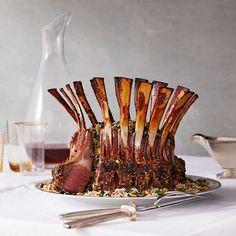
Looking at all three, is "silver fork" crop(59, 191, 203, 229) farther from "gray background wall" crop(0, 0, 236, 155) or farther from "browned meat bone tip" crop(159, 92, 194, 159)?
"gray background wall" crop(0, 0, 236, 155)

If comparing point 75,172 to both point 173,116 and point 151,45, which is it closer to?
point 173,116

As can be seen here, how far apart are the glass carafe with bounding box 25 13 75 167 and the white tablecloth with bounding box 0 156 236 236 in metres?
0.33

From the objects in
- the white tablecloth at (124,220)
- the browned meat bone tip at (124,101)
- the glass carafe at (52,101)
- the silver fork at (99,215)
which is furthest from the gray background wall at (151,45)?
the silver fork at (99,215)

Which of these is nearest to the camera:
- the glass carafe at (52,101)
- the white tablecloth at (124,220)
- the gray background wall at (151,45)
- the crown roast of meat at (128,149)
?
the white tablecloth at (124,220)

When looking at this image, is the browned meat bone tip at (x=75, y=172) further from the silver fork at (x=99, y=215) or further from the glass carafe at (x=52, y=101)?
the glass carafe at (x=52, y=101)

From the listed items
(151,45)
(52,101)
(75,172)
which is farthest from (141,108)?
(151,45)

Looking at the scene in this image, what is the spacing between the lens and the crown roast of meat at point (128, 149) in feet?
3.65

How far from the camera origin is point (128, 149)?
113cm

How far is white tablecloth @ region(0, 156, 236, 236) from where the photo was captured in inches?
35.8

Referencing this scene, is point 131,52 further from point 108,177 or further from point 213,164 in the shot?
point 108,177

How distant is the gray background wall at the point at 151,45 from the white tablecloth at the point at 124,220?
1.17 metres

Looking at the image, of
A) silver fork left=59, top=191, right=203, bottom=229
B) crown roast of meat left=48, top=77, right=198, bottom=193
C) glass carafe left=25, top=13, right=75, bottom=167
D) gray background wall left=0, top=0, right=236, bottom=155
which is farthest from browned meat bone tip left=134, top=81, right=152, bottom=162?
gray background wall left=0, top=0, right=236, bottom=155

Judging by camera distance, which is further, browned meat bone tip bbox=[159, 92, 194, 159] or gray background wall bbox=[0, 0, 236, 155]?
gray background wall bbox=[0, 0, 236, 155]

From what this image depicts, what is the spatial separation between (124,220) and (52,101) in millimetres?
736
